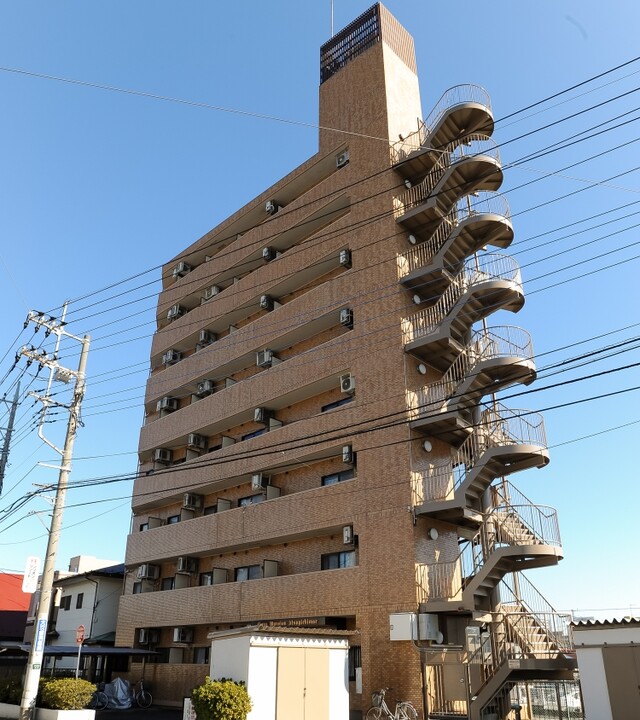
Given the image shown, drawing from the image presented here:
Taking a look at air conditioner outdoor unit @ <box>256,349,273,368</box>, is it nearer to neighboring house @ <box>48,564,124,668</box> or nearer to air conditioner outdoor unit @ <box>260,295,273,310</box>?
air conditioner outdoor unit @ <box>260,295,273,310</box>

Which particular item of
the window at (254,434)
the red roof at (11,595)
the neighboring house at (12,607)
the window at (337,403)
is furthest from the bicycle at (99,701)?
the red roof at (11,595)

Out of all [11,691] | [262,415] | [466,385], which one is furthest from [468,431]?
[11,691]

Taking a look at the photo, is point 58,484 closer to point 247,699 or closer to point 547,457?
point 247,699

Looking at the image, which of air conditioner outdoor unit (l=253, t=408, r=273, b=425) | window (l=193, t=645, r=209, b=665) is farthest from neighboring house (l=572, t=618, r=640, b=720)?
window (l=193, t=645, r=209, b=665)

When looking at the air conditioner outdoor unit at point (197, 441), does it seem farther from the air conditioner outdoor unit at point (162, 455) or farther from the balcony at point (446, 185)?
the balcony at point (446, 185)

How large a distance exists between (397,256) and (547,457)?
32.6 ft

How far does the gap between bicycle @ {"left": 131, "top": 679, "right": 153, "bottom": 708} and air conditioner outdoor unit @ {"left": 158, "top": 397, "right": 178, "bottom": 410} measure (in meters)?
14.8

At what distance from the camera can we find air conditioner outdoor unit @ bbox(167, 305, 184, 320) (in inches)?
1597

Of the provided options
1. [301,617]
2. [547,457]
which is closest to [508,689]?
[547,457]

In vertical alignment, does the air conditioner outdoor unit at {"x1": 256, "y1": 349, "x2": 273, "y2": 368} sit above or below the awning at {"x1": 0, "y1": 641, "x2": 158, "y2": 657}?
above

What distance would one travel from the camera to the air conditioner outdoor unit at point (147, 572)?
3422 cm

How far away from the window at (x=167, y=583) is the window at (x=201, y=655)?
3.96 metres

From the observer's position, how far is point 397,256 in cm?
2612

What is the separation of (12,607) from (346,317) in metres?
45.4
